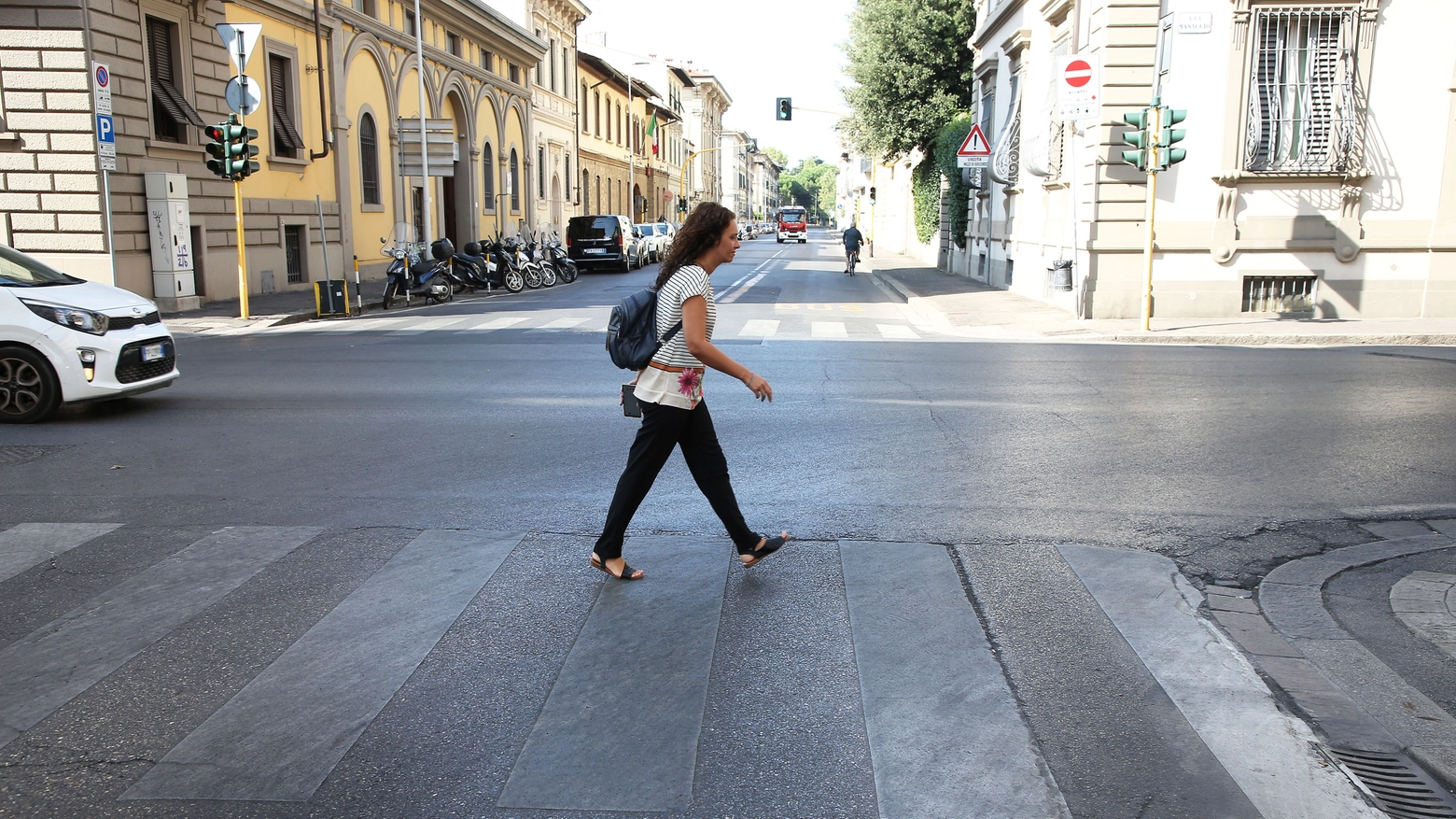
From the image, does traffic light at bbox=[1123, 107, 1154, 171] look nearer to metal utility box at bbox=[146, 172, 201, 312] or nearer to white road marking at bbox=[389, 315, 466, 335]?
white road marking at bbox=[389, 315, 466, 335]

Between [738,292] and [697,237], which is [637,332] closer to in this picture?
[697,237]

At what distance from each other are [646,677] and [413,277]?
19944mm

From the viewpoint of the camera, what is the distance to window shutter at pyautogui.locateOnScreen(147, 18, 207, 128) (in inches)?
760

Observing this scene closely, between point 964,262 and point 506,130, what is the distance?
58.9 ft

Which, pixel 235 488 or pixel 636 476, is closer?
pixel 636 476

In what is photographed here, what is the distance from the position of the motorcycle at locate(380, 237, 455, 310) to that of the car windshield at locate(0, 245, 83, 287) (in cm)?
1195

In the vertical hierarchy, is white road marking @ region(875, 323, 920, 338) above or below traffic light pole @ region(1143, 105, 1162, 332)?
below

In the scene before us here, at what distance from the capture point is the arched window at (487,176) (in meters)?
37.5

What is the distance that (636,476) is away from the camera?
5098 millimetres

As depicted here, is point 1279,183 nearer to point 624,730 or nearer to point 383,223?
point 624,730

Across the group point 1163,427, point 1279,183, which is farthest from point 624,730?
point 1279,183

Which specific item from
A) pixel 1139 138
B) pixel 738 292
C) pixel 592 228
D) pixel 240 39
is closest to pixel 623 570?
pixel 1139 138

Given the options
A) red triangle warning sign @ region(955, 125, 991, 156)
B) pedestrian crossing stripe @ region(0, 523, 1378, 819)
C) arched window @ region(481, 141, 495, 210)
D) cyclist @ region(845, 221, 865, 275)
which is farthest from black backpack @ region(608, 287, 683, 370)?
arched window @ region(481, 141, 495, 210)

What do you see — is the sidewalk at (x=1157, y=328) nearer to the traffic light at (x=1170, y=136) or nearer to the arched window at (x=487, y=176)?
the traffic light at (x=1170, y=136)
